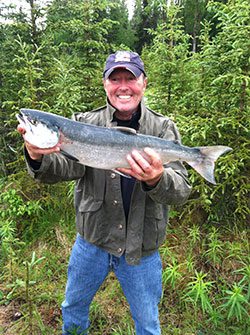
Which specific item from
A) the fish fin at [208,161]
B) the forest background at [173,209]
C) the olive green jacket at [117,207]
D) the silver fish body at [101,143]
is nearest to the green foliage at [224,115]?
the forest background at [173,209]

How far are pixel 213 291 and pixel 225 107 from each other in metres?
2.54

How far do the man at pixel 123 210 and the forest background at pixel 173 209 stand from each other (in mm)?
783

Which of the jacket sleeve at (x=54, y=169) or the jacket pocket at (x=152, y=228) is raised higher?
the jacket sleeve at (x=54, y=169)

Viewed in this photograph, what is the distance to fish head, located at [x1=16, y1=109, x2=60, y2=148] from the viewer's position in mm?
2322

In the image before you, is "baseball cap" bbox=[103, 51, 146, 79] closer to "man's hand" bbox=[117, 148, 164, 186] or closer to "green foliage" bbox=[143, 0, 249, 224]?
"man's hand" bbox=[117, 148, 164, 186]

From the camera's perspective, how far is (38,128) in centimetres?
234

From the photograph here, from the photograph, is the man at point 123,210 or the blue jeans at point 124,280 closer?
the man at point 123,210

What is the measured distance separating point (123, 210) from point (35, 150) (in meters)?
0.93

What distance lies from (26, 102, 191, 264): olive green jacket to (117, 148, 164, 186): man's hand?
344 mm

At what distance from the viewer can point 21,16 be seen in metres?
6.12

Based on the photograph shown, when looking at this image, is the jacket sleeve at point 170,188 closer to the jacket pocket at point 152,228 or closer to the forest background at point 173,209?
the jacket pocket at point 152,228

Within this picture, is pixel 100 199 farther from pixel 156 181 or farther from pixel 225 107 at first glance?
pixel 225 107

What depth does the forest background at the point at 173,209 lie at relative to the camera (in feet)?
13.1

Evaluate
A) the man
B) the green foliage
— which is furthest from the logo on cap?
the green foliage
